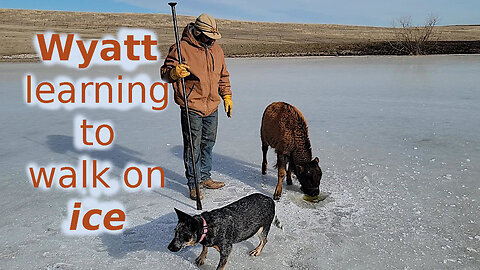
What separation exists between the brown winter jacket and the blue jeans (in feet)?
0.39

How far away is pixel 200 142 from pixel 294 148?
115 centimetres

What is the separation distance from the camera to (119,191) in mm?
5203

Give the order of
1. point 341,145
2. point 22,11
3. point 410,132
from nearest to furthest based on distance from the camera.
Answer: point 341,145 < point 410,132 < point 22,11

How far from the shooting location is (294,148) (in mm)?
4715

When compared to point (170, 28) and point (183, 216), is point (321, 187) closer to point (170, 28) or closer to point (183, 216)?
point (183, 216)

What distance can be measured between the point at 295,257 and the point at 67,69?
18430mm

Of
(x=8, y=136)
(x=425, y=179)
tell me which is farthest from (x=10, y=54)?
(x=425, y=179)

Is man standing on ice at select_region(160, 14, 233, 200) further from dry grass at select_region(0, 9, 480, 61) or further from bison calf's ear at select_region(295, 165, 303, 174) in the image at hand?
dry grass at select_region(0, 9, 480, 61)

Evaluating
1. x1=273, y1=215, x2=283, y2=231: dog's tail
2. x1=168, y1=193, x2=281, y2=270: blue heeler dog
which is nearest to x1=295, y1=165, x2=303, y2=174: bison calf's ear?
x1=273, y1=215, x2=283, y2=231: dog's tail

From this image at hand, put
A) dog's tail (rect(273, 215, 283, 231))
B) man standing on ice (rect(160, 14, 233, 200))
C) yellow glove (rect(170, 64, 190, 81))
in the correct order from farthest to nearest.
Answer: man standing on ice (rect(160, 14, 233, 200)) < yellow glove (rect(170, 64, 190, 81)) < dog's tail (rect(273, 215, 283, 231))

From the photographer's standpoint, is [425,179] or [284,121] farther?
[425,179]

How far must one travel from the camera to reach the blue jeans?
4754 millimetres

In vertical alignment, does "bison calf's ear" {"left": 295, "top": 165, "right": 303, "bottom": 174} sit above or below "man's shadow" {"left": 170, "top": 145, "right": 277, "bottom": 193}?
above

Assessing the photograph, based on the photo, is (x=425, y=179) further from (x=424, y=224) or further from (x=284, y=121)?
(x=284, y=121)
